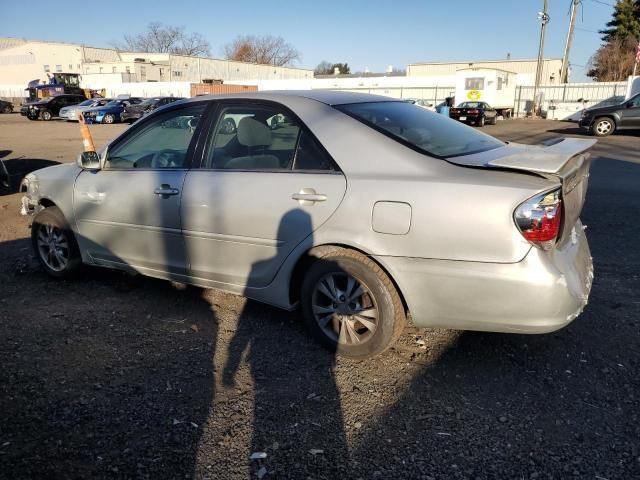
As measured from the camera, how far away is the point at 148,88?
51.8 metres

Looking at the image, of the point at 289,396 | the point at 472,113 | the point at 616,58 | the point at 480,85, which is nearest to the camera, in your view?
the point at 289,396

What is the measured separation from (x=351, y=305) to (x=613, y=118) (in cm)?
1987

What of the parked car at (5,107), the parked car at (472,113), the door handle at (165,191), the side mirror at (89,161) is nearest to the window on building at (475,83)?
the parked car at (472,113)

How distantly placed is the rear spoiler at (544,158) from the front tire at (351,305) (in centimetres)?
93

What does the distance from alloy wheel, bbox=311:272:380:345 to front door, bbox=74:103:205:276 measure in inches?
45.4

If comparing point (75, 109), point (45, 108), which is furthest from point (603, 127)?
point (45, 108)

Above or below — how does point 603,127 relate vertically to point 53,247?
above

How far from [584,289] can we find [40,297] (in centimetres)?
416

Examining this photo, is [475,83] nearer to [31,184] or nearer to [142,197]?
[31,184]

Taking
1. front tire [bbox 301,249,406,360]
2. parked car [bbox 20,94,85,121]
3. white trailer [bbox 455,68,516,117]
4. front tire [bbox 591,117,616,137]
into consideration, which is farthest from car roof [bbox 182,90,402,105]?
parked car [bbox 20,94,85,121]

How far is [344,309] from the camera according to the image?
10.7 ft

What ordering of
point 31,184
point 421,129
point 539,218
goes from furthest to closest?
point 31,184 < point 421,129 < point 539,218

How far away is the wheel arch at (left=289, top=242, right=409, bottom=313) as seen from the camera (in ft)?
10.0

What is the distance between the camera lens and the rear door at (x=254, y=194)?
10.6ft
